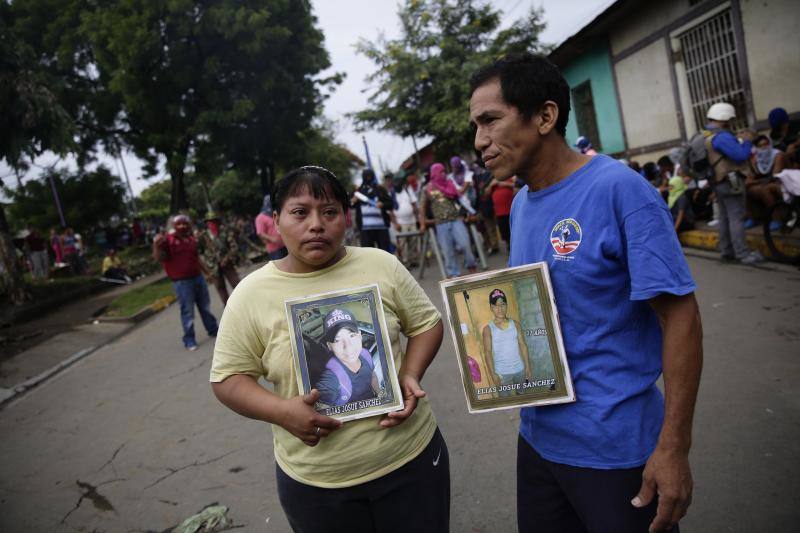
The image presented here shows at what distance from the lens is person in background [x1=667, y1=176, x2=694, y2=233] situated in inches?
A: 349

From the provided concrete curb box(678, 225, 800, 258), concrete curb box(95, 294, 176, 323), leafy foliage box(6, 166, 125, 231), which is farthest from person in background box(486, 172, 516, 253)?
leafy foliage box(6, 166, 125, 231)

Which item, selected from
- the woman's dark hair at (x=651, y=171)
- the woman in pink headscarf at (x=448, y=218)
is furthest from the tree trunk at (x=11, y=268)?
the woman's dark hair at (x=651, y=171)

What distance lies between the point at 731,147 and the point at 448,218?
378cm

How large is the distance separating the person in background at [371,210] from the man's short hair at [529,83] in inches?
310

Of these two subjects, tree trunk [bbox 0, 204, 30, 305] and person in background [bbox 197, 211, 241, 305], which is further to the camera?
tree trunk [bbox 0, 204, 30, 305]


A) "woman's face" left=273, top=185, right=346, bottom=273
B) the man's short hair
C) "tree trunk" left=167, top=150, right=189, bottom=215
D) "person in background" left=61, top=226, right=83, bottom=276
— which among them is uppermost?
"tree trunk" left=167, top=150, right=189, bottom=215

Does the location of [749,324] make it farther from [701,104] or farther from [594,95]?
[594,95]

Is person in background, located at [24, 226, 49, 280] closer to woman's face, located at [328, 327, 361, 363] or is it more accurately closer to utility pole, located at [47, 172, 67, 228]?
utility pole, located at [47, 172, 67, 228]

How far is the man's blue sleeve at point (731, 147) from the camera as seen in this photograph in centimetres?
627

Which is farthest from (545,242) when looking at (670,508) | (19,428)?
(19,428)

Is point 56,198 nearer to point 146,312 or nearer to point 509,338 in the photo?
point 146,312

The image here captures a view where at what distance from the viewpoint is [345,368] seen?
1619 mm

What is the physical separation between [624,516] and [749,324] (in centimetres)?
410

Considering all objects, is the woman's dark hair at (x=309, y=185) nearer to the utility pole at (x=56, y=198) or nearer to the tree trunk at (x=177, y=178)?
the tree trunk at (x=177, y=178)
